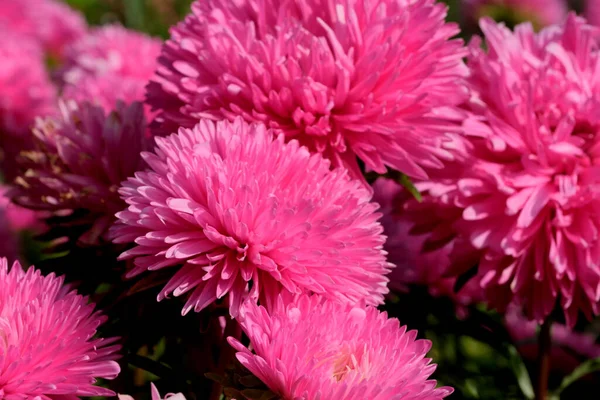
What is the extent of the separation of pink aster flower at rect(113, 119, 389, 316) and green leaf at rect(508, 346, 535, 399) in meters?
0.37

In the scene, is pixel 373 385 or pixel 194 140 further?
pixel 194 140

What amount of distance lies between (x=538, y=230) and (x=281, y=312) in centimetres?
32

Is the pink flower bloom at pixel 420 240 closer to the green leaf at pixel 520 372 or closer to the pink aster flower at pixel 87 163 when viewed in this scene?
the green leaf at pixel 520 372

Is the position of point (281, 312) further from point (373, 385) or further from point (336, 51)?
point (336, 51)

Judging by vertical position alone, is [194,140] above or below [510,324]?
above

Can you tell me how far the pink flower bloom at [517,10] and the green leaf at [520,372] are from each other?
1515 mm

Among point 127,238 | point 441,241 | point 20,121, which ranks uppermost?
point 127,238

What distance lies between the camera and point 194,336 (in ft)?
2.19

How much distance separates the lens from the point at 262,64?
668 millimetres

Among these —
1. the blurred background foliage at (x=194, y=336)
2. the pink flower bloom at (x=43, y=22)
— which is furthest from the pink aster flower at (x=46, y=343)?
the pink flower bloom at (x=43, y=22)

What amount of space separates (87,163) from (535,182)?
0.44m

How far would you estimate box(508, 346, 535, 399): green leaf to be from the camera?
91cm

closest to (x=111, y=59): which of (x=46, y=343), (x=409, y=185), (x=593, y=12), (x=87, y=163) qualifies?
(x=87, y=163)

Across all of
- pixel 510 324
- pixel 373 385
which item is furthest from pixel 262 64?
pixel 510 324
